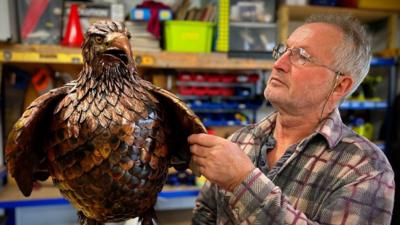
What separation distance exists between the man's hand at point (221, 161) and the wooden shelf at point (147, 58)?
1101mm

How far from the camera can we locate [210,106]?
6.57ft

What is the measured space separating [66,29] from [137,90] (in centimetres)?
130

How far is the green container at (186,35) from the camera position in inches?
72.3

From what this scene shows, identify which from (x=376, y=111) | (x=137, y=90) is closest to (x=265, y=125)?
(x=137, y=90)

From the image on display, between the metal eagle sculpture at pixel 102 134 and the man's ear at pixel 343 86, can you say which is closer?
the metal eagle sculpture at pixel 102 134

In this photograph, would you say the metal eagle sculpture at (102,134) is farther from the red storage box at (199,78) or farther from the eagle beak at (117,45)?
the red storage box at (199,78)

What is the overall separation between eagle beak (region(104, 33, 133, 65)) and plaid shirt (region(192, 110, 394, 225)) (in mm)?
371

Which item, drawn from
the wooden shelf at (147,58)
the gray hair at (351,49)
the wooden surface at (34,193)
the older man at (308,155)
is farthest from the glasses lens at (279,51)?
the wooden surface at (34,193)

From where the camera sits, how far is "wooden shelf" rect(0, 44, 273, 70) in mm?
1611

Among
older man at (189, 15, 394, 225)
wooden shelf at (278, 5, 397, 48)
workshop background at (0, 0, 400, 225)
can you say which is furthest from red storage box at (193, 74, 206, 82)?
older man at (189, 15, 394, 225)

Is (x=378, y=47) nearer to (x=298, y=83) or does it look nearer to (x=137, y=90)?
(x=298, y=83)

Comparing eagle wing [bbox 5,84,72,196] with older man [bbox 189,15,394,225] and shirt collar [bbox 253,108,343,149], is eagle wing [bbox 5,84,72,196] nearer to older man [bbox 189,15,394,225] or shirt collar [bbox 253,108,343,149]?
older man [bbox 189,15,394,225]

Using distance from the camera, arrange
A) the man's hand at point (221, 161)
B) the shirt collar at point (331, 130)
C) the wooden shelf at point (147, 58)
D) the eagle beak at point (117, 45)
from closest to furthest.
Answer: the eagle beak at point (117, 45), the man's hand at point (221, 161), the shirt collar at point (331, 130), the wooden shelf at point (147, 58)

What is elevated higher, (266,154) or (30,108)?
(30,108)
